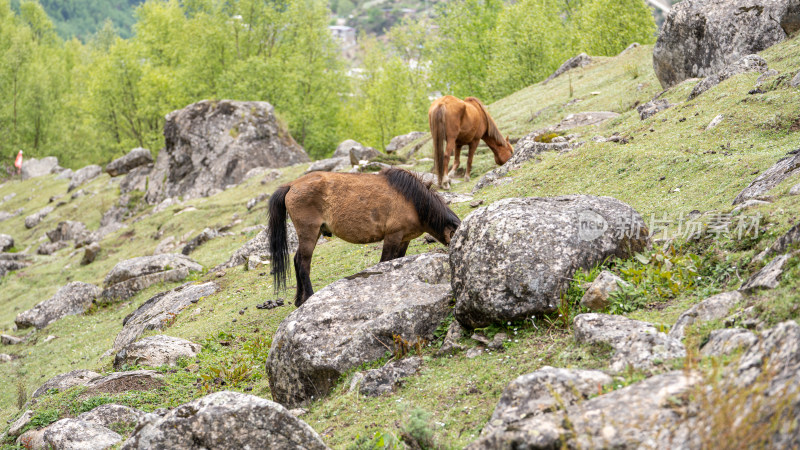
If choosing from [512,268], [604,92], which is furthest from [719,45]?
[512,268]

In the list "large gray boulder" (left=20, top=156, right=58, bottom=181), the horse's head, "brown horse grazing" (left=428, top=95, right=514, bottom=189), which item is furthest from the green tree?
"large gray boulder" (left=20, top=156, right=58, bottom=181)

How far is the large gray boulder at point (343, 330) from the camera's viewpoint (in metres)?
7.57

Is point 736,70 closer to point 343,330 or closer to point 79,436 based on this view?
point 343,330

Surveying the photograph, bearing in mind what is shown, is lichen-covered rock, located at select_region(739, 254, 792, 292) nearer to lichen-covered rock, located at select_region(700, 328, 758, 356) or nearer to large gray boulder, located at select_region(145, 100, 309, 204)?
lichen-covered rock, located at select_region(700, 328, 758, 356)

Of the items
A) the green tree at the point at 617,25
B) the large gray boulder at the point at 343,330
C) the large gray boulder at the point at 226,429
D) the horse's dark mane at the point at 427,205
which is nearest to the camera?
the large gray boulder at the point at 226,429

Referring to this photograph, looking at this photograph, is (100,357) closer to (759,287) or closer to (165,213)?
(759,287)

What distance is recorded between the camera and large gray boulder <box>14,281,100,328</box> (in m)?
18.5

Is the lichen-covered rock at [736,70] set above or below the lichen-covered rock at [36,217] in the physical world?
above

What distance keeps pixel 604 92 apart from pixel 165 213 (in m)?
19.0

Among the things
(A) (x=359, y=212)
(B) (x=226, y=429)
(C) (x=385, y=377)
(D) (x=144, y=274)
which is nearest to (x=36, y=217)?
(D) (x=144, y=274)

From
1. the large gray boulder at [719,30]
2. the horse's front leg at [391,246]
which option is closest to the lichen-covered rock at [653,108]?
the large gray boulder at [719,30]

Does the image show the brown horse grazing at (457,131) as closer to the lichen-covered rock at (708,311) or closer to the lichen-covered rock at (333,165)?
the lichen-covered rock at (333,165)

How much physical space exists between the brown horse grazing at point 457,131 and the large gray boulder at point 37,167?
143 feet

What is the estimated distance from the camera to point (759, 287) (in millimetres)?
5746
